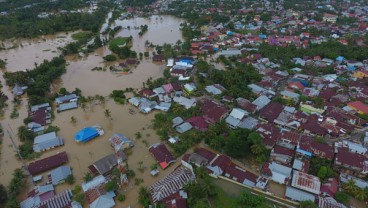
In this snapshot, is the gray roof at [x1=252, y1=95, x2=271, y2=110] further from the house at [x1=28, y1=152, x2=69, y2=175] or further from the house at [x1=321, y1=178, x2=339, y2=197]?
the house at [x1=28, y1=152, x2=69, y2=175]

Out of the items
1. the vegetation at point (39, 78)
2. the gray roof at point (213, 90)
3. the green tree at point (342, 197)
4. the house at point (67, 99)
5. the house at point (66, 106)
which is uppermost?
the vegetation at point (39, 78)

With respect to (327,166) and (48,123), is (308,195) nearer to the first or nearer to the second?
(327,166)

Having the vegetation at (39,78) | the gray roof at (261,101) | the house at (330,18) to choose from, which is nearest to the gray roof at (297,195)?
the gray roof at (261,101)

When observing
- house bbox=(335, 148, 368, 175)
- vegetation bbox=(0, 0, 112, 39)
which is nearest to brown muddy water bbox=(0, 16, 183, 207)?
vegetation bbox=(0, 0, 112, 39)

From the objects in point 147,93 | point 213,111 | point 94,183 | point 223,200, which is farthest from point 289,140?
point 147,93

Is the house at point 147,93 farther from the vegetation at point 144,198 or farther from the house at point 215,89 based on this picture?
the vegetation at point 144,198

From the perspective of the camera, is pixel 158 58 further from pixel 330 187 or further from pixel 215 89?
pixel 330 187
